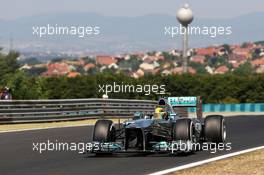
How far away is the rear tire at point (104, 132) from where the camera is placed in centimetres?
1461

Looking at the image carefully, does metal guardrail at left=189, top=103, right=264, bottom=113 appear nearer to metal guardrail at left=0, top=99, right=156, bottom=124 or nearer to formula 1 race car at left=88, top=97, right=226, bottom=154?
metal guardrail at left=0, top=99, right=156, bottom=124

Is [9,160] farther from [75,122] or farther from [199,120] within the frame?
[75,122]

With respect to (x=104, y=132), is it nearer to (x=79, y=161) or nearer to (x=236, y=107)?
(x=79, y=161)

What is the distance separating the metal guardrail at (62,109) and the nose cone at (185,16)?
146 ft

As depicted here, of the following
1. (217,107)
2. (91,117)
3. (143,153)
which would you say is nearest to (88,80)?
(217,107)

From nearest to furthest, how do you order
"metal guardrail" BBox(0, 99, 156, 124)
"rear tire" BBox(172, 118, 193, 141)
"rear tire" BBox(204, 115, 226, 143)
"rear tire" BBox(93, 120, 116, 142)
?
"rear tire" BBox(172, 118, 193, 141), "rear tire" BBox(93, 120, 116, 142), "rear tire" BBox(204, 115, 226, 143), "metal guardrail" BBox(0, 99, 156, 124)

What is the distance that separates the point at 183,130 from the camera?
1436 centimetres

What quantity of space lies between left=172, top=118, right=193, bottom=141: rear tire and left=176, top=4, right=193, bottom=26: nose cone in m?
66.9

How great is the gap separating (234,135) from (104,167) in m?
9.04

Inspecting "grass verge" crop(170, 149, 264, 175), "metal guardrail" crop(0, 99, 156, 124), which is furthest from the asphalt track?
"metal guardrail" crop(0, 99, 156, 124)

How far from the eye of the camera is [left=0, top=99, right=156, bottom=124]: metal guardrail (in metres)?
28.0

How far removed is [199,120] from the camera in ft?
54.1

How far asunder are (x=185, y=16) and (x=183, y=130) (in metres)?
67.1

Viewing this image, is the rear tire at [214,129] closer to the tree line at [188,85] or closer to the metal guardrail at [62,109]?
the metal guardrail at [62,109]
